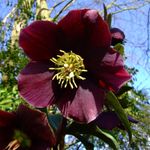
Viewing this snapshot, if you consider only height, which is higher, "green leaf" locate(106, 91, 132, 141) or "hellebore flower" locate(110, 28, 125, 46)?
"hellebore flower" locate(110, 28, 125, 46)

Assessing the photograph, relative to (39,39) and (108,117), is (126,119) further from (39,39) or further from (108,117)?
(39,39)

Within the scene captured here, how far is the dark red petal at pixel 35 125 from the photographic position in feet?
2.22

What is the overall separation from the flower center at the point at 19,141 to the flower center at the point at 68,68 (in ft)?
0.32

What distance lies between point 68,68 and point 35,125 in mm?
100

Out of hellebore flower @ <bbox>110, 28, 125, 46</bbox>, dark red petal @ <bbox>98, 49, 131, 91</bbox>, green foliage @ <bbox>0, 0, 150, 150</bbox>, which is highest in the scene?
hellebore flower @ <bbox>110, 28, 125, 46</bbox>

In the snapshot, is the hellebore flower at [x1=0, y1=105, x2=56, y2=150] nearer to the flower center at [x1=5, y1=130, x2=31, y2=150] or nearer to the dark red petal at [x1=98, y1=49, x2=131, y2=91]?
the flower center at [x1=5, y1=130, x2=31, y2=150]

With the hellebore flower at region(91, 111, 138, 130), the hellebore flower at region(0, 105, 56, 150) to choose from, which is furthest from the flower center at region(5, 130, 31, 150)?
the hellebore flower at region(91, 111, 138, 130)

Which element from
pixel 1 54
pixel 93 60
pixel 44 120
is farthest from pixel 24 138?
pixel 1 54

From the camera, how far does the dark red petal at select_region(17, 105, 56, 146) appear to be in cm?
68

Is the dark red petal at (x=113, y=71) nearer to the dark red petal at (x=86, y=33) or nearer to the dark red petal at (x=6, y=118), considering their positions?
the dark red petal at (x=86, y=33)

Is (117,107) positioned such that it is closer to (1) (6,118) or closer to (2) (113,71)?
(2) (113,71)

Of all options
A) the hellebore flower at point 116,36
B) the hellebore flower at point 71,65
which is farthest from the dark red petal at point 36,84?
the hellebore flower at point 116,36

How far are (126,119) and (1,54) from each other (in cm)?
396

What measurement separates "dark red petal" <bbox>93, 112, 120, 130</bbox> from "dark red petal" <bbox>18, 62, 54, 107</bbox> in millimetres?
99
